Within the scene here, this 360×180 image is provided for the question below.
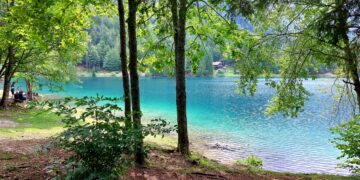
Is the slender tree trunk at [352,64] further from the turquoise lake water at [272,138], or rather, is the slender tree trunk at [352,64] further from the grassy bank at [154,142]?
the grassy bank at [154,142]

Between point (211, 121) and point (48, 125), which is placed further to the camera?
point (211, 121)

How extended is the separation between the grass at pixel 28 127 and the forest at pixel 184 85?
0.08 meters

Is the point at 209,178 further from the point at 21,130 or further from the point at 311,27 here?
the point at 21,130

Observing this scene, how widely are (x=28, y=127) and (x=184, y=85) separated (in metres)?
9.03

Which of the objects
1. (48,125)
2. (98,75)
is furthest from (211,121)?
(98,75)

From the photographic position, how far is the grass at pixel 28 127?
12452 millimetres

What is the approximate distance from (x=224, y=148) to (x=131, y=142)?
12.4 meters

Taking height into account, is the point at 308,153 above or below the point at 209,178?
below

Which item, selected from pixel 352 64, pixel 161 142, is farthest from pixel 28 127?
pixel 352 64

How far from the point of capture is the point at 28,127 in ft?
48.6

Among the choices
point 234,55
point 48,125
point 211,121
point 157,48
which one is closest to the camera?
point 234,55

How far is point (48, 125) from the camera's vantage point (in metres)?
16.4

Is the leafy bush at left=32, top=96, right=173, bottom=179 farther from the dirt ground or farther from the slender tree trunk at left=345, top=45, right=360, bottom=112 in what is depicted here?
the slender tree trunk at left=345, top=45, right=360, bottom=112

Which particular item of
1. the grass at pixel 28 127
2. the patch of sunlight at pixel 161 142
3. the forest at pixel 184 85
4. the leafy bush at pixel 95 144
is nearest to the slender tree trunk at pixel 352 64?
the forest at pixel 184 85
